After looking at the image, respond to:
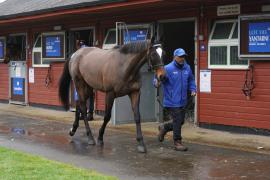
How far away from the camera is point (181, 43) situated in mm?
14438

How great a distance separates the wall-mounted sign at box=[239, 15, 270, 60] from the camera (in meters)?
10.4

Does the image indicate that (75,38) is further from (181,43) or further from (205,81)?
(205,81)

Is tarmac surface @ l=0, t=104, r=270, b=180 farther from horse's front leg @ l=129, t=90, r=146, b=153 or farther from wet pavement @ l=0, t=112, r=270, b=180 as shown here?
horse's front leg @ l=129, t=90, r=146, b=153

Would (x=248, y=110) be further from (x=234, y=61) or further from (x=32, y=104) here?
(x=32, y=104)

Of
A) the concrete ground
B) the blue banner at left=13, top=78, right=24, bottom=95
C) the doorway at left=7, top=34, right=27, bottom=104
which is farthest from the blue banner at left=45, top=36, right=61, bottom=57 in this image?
the blue banner at left=13, top=78, right=24, bottom=95

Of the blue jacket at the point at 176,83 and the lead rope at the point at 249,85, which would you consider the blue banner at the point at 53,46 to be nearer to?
the lead rope at the point at 249,85

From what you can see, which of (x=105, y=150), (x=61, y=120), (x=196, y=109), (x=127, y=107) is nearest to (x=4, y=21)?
(x=61, y=120)

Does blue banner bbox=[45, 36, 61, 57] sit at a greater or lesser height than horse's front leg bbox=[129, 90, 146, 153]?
greater

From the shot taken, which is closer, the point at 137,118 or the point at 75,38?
the point at 137,118

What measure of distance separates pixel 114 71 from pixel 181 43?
4.90 m

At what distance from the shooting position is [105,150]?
969 centimetres

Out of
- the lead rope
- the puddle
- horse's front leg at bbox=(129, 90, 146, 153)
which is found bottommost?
the puddle

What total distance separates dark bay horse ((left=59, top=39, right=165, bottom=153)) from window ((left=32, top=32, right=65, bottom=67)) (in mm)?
4978

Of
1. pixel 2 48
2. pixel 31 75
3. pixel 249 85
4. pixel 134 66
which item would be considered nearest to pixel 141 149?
pixel 134 66
